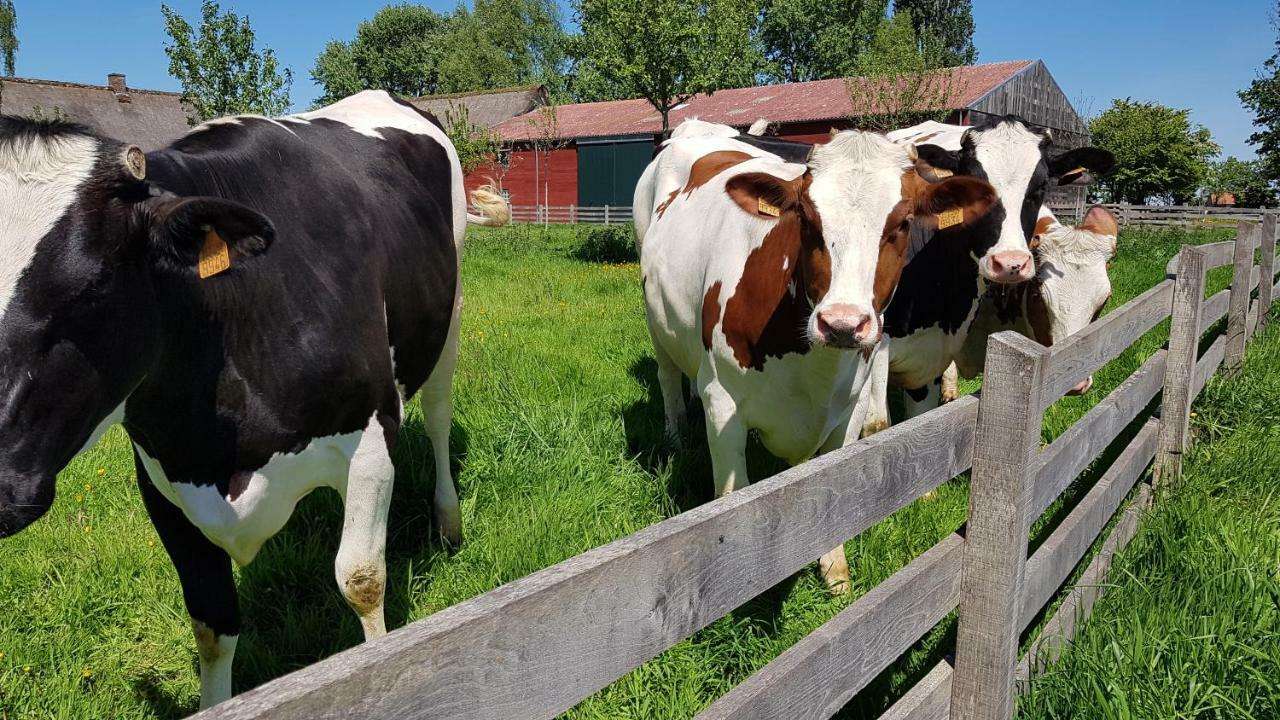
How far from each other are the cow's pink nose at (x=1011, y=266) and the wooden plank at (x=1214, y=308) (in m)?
1.36

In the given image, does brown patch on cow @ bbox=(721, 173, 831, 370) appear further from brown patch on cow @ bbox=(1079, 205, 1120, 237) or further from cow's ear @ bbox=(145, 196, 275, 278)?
brown patch on cow @ bbox=(1079, 205, 1120, 237)

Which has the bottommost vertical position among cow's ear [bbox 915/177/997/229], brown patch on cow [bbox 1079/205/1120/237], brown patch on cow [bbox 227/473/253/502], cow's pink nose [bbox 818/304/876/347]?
brown patch on cow [bbox 227/473/253/502]

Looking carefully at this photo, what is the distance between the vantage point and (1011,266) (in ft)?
13.6

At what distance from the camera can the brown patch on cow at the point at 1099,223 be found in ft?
16.4

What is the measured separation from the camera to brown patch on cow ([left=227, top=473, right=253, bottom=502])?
247 centimetres

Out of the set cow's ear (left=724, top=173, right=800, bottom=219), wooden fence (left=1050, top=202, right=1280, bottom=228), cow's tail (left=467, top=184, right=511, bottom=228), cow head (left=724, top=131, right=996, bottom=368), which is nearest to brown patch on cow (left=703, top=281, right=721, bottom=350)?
cow head (left=724, top=131, right=996, bottom=368)

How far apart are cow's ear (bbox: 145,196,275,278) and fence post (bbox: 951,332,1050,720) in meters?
1.84

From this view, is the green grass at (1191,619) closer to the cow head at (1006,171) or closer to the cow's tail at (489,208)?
the cow head at (1006,171)

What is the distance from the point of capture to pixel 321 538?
12.7 feet

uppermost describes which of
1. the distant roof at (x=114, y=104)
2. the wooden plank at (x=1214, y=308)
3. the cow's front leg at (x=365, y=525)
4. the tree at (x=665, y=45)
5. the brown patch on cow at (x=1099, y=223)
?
the distant roof at (x=114, y=104)

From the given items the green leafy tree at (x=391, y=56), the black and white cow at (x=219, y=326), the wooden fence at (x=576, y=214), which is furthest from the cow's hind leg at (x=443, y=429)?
the green leafy tree at (x=391, y=56)

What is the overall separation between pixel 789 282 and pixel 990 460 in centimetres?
138

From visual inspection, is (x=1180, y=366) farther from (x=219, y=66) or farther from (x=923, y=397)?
(x=219, y=66)

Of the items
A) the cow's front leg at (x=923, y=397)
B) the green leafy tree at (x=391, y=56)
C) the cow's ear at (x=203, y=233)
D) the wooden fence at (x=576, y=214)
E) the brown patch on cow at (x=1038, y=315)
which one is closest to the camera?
the cow's ear at (x=203, y=233)
